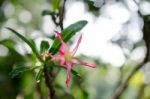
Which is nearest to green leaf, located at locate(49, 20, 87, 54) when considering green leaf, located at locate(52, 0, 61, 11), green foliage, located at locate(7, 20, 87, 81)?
green foliage, located at locate(7, 20, 87, 81)

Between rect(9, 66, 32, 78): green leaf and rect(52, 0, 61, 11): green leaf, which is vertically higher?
rect(52, 0, 61, 11): green leaf

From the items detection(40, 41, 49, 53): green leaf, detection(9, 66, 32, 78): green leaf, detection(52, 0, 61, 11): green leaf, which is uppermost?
detection(52, 0, 61, 11): green leaf

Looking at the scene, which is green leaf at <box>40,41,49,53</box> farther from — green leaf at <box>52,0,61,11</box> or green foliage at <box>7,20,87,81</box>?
green leaf at <box>52,0,61,11</box>

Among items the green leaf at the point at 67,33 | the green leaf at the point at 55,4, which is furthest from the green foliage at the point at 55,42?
the green leaf at the point at 55,4

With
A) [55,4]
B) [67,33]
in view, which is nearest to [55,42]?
[67,33]

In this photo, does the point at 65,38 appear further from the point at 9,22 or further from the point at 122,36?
the point at 9,22

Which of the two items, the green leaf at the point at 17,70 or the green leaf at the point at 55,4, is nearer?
the green leaf at the point at 17,70

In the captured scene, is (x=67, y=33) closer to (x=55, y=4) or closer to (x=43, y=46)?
(x=43, y=46)

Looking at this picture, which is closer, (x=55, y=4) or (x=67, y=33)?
(x=67, y=33)

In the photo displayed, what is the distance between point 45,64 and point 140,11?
0.50 metres

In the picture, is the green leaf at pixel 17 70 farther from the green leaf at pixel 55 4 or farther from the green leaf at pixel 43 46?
the green leaf at pixel 55 4

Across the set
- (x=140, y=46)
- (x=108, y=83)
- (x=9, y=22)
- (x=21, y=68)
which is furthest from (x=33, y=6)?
(x=21, y=68)

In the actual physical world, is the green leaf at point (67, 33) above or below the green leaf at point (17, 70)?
above

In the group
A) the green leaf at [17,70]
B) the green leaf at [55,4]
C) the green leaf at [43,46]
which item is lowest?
the green leaf at [17,70]
